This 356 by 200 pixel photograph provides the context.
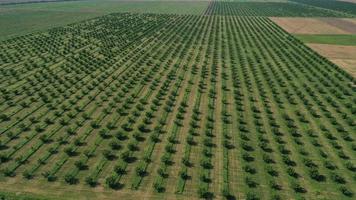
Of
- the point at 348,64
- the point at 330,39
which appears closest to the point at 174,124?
the point at 348,64

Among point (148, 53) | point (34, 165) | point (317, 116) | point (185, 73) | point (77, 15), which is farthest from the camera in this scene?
point (77, 15)

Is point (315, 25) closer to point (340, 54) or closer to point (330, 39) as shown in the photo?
point (330, 39)

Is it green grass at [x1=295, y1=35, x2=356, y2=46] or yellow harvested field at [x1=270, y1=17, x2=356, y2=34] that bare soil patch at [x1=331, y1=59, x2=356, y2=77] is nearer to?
green grass at [x1=295, y1=35, x2=356, y2=46]

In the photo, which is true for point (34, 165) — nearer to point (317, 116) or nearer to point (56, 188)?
point (56, 188)

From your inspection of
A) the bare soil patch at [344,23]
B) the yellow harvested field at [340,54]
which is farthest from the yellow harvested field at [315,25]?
the yellow harvested field at [340,54]

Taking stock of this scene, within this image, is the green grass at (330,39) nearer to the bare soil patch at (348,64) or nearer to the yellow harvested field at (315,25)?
the yellow harvested field at (315,25)

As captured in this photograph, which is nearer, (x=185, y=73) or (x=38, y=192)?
(x=38, y=192)

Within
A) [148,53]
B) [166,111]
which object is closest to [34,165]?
[166,111]
